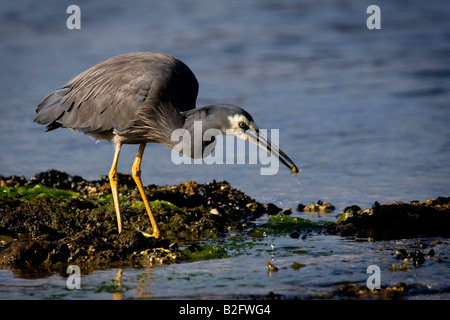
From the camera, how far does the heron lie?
783cm

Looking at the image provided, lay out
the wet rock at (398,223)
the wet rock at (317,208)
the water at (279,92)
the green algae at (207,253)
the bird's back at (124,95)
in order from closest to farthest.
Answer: the green algae at (207,253)
the wet rock at (398,223)
the bird's back at (124,95)
the wet rock at (317,208)
the water at (279,92)

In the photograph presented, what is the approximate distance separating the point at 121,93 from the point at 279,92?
6989 mm

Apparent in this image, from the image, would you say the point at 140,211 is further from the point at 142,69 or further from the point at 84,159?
the point at 84,159

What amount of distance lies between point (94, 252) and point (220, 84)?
894cm

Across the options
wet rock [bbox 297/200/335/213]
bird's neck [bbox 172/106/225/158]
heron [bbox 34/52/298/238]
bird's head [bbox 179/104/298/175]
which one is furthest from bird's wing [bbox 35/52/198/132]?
wet rock [bbox 297/200/335/213]

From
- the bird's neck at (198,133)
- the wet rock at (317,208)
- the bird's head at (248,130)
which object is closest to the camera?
the bird's head at (248,130)

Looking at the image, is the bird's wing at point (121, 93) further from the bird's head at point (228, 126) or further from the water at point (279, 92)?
the water at point (279, 92)

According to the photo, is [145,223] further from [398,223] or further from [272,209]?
[398,223]

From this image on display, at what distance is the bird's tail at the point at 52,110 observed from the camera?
8992 millimetres

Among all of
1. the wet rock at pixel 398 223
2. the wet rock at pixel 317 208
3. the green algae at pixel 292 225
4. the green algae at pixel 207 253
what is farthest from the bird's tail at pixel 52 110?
the wet rock at pixel 398 223

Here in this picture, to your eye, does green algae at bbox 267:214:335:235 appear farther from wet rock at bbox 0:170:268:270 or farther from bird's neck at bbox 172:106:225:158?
bird's neck at bbox 172:106:225:158

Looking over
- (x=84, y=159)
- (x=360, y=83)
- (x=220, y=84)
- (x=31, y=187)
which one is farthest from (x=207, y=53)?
(x=31, y=187)
